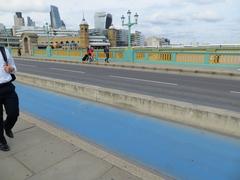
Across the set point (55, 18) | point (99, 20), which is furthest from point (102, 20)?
point (55, 18)

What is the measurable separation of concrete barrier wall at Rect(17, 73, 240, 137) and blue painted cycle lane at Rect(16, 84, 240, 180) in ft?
0.61

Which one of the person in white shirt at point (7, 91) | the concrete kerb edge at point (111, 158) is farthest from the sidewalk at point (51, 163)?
the person in white shirt at point (7, 91)

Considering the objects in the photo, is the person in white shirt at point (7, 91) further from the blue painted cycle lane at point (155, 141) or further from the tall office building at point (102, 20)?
the tall office building at point (102, 20)

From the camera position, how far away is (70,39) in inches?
3484

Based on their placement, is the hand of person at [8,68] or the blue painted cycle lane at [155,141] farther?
the blue painted cycle lane at [155,141]

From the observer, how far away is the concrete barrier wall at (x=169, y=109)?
187 inches

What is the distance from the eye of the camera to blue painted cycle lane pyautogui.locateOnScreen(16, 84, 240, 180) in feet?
12.1

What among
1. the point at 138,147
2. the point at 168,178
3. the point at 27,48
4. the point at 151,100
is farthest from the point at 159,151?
the point at 27,48

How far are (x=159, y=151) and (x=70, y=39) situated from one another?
8906cm

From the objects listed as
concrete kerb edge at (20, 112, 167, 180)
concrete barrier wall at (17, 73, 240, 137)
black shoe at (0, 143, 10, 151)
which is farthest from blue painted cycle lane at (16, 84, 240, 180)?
black shoe at (0, 143, 10, 151)

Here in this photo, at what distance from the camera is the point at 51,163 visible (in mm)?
3457

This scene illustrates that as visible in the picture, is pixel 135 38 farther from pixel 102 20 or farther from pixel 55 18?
pixel 55 18

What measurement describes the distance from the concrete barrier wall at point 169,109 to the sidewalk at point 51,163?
2.67 meters

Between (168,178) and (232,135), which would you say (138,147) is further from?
(232,135)
